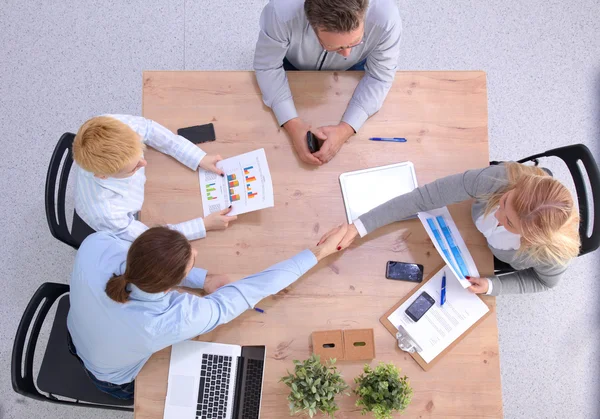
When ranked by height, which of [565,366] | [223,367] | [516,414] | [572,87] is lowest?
[516,414]

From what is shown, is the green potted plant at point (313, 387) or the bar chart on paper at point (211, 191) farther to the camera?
the bar chart on paper at point (211, 191)

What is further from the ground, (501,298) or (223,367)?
A: (223,367)

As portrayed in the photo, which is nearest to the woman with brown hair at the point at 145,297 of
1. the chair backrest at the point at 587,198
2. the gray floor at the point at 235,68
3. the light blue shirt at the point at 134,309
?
the light blue shirt at the point at 134,309

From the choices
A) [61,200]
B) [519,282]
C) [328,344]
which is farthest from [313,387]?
[61,200]

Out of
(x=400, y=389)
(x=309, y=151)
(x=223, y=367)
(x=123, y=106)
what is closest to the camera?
(x=400, y=389)

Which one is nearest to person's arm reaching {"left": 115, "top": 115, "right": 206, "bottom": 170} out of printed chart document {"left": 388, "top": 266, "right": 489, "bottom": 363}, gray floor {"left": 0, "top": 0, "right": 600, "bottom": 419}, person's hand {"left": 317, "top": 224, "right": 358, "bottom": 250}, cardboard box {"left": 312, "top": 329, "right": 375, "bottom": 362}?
person's hand {"left": 317, "top": 224, "right": 358, "bottom": 250}

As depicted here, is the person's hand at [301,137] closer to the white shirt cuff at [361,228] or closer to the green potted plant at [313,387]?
the white shirt cuff at [361,228]

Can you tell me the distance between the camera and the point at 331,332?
140 centimetres

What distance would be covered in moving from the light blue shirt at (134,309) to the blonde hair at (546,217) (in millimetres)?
616

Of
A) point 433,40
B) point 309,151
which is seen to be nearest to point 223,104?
point 309,151

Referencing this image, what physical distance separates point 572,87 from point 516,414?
1.66 meters

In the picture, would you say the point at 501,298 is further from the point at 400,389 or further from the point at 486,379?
the point at 400,389

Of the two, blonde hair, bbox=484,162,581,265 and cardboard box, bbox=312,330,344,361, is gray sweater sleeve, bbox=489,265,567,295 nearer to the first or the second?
blonde hair, bbox=484,162,581,265

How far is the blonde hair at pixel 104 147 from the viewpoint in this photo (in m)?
1.29
